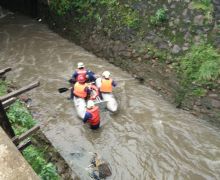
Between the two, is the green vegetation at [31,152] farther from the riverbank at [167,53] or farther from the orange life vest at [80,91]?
the riverbank at [167,53]

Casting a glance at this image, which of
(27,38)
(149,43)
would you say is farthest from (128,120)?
(27,38)

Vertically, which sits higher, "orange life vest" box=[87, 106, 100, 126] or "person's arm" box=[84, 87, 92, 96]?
"person's arm" box=[84, 87, 92, 96]

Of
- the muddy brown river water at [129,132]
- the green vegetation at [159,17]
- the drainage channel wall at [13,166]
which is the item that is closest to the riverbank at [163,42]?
the green vegetation at [159,17]

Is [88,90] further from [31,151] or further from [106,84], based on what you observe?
[31,151]

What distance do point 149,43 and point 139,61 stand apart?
0.73m

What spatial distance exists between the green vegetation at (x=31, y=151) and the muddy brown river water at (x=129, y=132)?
127cm

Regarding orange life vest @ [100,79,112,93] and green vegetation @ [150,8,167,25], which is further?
green vegetation @ [150,8,167,25]

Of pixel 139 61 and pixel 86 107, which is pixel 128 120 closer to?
pixel 86 107

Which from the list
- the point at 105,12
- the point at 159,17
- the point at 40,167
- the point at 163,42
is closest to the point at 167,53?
the point at 163,42

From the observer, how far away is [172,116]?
33.2ft

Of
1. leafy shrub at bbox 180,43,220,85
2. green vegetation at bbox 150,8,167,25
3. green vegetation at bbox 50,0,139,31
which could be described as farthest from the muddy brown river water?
green vegetation at bbox 150,8,167,25

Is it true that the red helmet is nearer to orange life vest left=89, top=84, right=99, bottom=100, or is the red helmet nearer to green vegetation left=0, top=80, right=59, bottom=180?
orange life vest left=89, top=84, right=99, bottom=100

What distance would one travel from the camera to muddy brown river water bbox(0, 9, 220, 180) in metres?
8.40

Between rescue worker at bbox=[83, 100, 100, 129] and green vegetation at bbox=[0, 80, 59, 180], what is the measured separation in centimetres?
166
